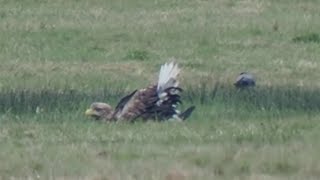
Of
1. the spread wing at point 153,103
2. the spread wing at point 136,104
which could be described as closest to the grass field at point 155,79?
the spread wing at point 153,103

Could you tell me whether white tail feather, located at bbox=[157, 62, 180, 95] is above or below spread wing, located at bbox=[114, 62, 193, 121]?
above

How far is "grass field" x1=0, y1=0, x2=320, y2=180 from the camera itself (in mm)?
9352

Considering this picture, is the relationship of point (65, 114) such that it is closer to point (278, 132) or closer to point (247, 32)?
point (278, 132)

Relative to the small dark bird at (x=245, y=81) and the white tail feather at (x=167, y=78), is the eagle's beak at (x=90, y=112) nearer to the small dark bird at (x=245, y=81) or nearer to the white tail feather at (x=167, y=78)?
the white tail feather at (x=167, y=78)

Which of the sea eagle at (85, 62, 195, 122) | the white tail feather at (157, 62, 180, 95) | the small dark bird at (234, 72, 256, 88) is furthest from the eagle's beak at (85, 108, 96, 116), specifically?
the small dark bird at (234, 72, 256, 88)

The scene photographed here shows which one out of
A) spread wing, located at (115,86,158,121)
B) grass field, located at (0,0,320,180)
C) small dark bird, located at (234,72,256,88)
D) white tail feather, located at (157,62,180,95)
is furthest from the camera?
small dark bird, located at (234,72,256,88)

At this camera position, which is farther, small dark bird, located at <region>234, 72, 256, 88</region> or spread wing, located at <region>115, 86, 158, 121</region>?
small dark bird, located at <region>234, 72, 256, 88</region>

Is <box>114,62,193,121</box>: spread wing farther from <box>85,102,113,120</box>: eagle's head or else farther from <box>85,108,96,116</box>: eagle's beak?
<box>85,108,96,116</box>: eagle's beak

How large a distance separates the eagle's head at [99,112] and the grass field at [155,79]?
171mm

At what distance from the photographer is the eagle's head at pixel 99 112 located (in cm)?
1239

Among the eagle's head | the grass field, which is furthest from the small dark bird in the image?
the eagle's head

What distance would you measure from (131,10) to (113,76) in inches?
239

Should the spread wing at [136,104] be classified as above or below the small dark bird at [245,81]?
above

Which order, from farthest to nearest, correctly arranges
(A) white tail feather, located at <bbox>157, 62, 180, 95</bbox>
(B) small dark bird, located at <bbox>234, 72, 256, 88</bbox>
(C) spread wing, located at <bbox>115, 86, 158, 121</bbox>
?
(B) small dark bird, located at <bbox>234, 72, 256, 88</bbox>, (A) white tail feather, located at <bbox>157, 62, 180, 95</bbox>, (C) spread wing, located at <bbox>115, 86, 158, 121</bbox>
